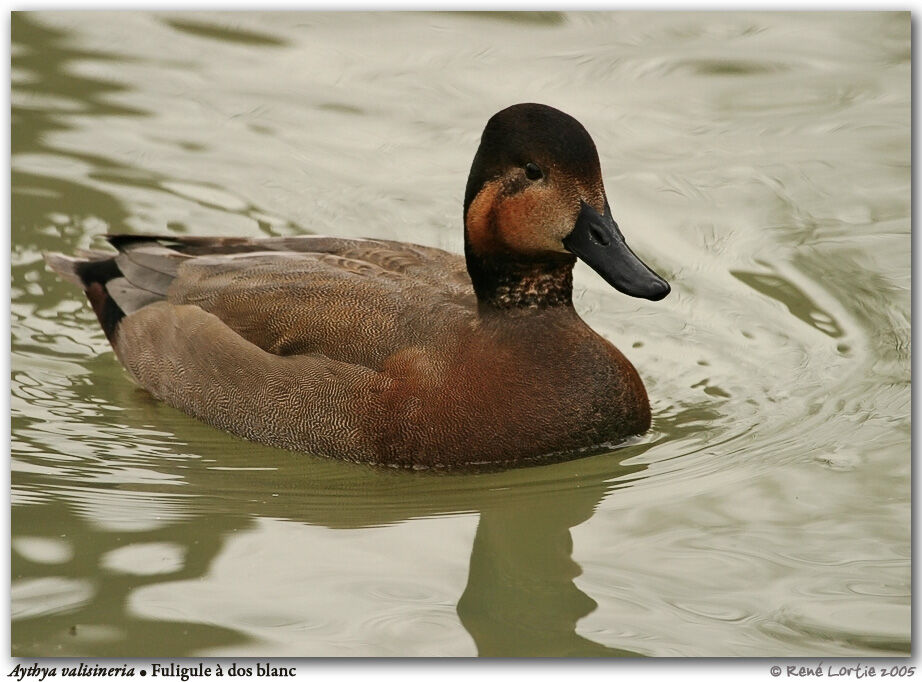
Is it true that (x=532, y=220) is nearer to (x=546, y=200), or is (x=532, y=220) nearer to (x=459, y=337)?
(x=546, y=200)

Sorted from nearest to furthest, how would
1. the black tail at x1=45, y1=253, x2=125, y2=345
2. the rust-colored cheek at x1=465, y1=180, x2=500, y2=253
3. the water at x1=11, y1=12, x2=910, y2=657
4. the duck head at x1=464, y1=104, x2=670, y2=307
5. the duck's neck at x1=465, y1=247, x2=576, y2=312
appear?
1. the water at x1=11, y1=12, x2=910, y2=657
2. the duck head at x1=464, y1=104, x2=670, y2=307
3. the rust-colored cheek at x1=465, y1=180, x2=500, y2=253
4. the duck's neck at x1=465, y1=247, x2=576, y2=312
5. the black tail at x1=45, y1=253, x2=125, y2=345

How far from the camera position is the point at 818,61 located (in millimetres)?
10430

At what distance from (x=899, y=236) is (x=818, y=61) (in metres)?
2.05

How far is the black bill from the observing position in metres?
6.62

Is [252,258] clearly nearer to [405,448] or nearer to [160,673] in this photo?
[405,448]

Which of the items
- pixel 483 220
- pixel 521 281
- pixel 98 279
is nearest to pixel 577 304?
pixel 521 281

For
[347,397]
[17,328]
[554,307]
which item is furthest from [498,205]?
[17,328]

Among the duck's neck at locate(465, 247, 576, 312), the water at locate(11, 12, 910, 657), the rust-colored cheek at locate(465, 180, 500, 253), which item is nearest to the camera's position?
the water at locate(11, 12, 910, 657)

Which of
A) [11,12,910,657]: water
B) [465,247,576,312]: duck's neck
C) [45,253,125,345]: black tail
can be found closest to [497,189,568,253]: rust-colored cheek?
[465,247,576,312]: duck's neck

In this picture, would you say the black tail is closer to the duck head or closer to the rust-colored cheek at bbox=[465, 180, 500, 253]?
the rust-colored cheek at bbox=[465, 180, 500, 253]

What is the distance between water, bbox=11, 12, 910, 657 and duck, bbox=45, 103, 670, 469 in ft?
0.55

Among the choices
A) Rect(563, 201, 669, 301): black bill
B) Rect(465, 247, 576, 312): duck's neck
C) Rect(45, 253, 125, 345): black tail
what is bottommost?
Rect(45, 253, 125, 345): black tail

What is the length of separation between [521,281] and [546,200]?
1.56 ft

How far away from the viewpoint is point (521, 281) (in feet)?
23.0
